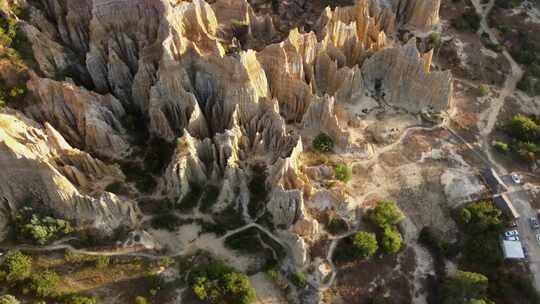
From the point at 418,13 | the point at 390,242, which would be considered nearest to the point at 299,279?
the point at 390,242

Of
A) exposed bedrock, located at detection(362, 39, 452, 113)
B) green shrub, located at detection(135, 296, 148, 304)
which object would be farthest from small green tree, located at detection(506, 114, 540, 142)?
green shrub, located at detection(135, 296, 148, 304)

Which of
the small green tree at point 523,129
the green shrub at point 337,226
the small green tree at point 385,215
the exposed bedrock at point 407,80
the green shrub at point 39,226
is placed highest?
the exposed bedrock at point 407,80

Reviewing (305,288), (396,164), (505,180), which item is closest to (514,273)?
(505,180)

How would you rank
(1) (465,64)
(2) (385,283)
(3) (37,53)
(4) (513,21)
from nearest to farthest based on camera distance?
(2) (385,283) → (3) (37,53) → (1) (465,64) → (4) (513,21)

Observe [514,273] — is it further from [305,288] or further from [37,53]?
[37,53]

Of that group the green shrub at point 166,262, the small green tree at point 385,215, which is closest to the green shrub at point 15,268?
the green shrub at point 166,262

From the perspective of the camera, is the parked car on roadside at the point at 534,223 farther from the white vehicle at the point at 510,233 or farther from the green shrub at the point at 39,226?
the green shrub at the point at 39,226
